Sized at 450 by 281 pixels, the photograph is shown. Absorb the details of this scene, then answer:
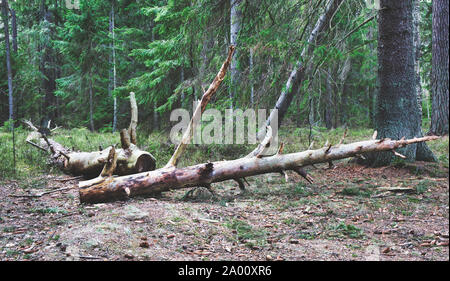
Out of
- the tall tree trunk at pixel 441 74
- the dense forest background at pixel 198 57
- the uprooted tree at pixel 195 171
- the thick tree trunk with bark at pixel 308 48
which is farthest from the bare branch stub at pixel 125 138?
the tall tree trunk at pixel 441 74

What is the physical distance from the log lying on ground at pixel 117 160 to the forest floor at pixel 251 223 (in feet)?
2.93

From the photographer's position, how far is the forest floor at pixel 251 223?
112 inches

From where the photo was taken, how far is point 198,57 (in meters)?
8.53

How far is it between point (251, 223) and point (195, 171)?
5.26 ft

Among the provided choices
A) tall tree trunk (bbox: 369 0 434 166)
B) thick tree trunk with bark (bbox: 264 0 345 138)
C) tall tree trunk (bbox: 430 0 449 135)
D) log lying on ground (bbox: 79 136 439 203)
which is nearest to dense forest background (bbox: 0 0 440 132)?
thick tree trunk with bark (bbox: 264 0 345 138)

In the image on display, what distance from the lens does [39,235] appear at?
3.71 meters

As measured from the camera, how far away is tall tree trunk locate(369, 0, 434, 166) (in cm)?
600

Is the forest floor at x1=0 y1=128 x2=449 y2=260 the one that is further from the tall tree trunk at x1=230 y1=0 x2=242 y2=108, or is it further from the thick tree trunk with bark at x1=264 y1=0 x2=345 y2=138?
the tall tree trunk at x1=230 y1=0 x2=242 y2=108

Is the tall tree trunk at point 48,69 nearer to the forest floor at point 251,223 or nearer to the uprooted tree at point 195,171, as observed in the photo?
the forest floor at point 251,223

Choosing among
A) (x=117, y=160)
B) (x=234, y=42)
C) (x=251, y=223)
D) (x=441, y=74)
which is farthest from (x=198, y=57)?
(x=441, y=74)

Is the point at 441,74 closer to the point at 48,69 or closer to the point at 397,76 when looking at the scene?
the point at 397,76

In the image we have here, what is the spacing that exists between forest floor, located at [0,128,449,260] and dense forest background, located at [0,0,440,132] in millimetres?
1061
